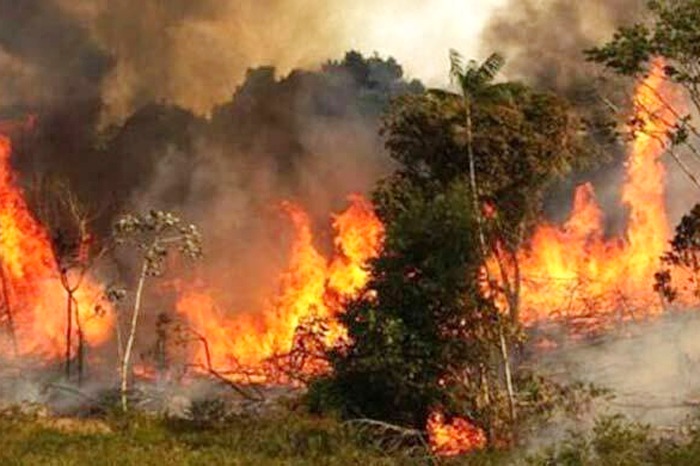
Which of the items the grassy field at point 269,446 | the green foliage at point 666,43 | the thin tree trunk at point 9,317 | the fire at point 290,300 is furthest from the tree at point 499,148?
the thin tree trunk at point 9,317

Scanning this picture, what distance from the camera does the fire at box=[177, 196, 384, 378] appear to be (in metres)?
56.3

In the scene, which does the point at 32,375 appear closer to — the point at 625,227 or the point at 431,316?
the point at 431,316

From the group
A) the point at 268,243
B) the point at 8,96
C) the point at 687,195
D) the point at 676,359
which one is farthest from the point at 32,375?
the point at 687,195

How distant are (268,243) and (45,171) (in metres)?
16.9

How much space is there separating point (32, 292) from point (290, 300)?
645 inches

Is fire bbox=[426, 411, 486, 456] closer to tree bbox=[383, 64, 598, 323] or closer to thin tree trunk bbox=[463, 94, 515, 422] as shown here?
thin tree trunk bbox=[463, 94, 515, 422]

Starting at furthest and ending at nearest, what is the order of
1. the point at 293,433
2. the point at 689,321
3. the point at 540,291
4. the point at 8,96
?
the point at 8,96 → the point at 540,291 → the point at 689,321 → the point at 293,433

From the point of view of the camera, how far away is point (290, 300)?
189 feet

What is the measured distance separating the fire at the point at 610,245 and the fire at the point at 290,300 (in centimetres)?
1034

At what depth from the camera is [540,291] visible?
51.8 meters

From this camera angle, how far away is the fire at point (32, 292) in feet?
186

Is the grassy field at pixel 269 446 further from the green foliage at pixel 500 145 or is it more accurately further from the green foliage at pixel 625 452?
the green foliage at pixel 500 145

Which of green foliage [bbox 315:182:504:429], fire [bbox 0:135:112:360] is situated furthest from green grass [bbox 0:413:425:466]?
fire [bbox 0:135:112:360]

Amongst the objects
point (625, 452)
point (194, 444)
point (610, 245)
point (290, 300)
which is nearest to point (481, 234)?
point (625, 452)
